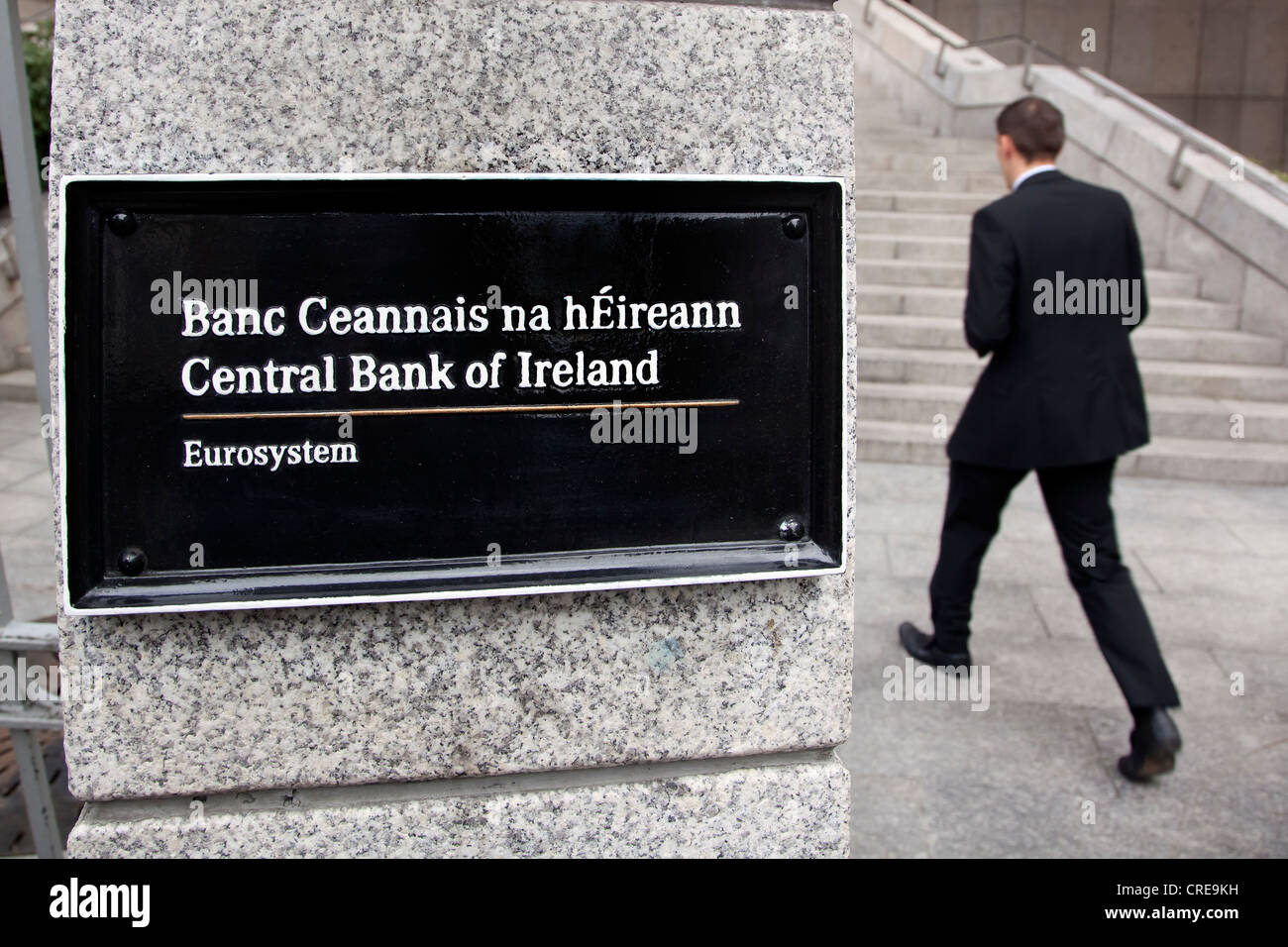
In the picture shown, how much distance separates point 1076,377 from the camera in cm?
366

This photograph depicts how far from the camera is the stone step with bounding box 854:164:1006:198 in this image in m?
10.6

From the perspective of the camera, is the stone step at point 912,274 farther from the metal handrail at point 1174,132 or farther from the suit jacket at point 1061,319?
the suit jacket at point 1061,319

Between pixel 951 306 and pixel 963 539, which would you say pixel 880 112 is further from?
pixel 963 539

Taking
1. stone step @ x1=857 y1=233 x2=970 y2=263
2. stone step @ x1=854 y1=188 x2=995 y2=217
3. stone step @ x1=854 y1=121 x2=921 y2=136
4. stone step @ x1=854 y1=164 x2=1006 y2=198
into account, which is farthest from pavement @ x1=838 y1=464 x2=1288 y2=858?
stone step @ x1=854 y1=121 x2=921 y2=136

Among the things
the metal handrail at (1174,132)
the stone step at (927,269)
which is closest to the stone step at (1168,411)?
the stone step at (927,269)

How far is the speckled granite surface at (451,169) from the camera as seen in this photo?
1562 mm

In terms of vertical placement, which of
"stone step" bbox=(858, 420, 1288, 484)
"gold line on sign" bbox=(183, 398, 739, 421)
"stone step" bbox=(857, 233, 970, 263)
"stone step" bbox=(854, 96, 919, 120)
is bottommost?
"stone step" bbox=(858, 420, 1288, 484)

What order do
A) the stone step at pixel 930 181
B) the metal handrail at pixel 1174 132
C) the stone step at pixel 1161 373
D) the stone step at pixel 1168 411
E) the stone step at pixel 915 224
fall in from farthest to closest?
the stone step at pixel 930 181, the stone step at pixel 915 224, the metal handrail at pixel 1174 132, the stone step at pixel 1161 373, the stone step at pixel 1168 411

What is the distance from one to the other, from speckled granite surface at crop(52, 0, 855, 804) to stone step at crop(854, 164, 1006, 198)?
30.8ft

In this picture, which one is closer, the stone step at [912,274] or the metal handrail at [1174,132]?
the metal handrail at [1174,132]

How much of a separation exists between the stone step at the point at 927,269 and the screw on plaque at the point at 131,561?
8.02 meters

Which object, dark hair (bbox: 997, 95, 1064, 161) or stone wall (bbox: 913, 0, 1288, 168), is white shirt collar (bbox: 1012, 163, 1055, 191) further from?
stone wall (bbox: 913, 0, 1288, 168)

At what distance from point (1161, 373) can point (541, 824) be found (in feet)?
24.6

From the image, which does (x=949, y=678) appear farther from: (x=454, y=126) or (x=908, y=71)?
(x=908, y=71)
